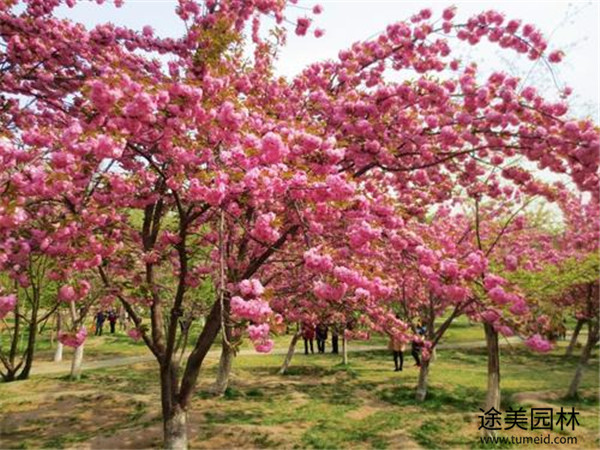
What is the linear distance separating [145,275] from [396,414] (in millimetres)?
7292

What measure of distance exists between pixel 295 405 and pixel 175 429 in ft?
17.7

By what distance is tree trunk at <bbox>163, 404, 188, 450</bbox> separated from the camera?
8.49 metres

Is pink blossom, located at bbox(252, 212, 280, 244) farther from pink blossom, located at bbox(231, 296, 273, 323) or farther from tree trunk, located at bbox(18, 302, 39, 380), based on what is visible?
tree trunk, located at bbox(18, 302, 39, 380)

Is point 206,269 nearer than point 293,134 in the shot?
No

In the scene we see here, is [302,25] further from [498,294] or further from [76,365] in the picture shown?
[76,365]

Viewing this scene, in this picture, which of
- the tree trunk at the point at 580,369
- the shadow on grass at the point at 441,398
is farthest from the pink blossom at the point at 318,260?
the tree trunk at the point at 580,369

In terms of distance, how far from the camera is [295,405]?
43.7ft

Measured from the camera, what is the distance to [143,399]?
1347 centimetres

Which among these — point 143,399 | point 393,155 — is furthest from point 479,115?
point 143,399

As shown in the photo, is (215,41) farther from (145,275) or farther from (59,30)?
(145,275)

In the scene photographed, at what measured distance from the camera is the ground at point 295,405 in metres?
10.3

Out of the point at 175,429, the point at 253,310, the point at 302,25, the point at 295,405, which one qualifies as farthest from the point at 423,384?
the point at 253,310

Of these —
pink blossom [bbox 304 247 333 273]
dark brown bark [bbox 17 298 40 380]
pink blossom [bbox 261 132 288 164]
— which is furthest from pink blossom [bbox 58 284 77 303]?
dark brown bark [bbox 17 298 40 380]

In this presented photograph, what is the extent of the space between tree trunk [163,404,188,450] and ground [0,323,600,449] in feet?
4.64
